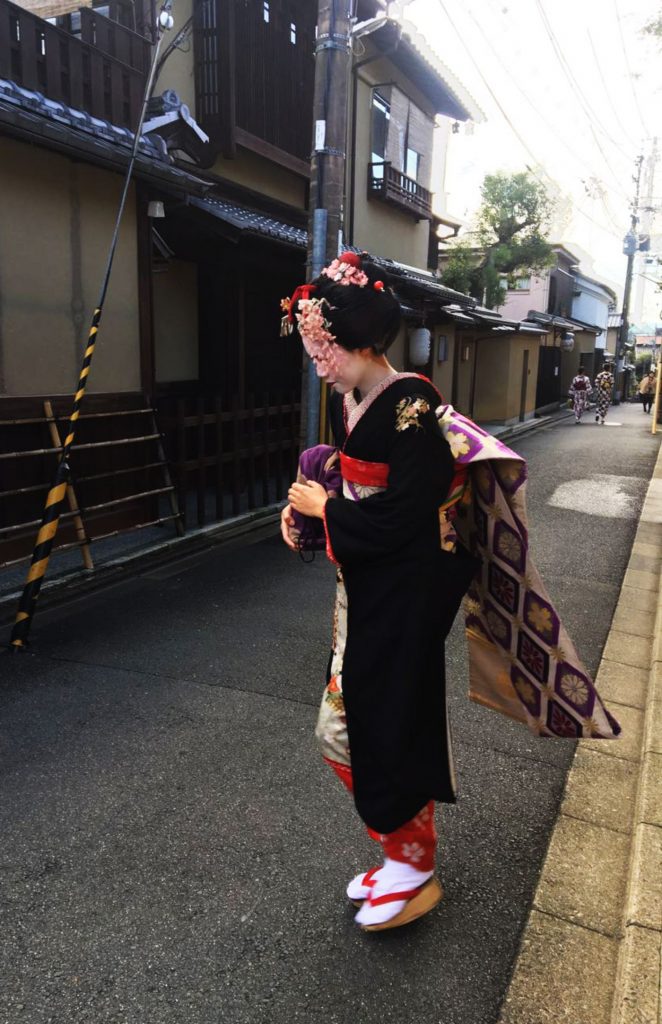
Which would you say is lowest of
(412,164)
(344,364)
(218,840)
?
(218,840)

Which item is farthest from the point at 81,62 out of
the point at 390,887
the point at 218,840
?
the point at 390,887

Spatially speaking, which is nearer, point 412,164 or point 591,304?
point 412,164

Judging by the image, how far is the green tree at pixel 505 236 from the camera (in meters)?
24.6

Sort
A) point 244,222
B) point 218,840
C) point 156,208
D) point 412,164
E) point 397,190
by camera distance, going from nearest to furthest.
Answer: point 218,840, point 156,208, point 244,222, point 397,190, point 412,164

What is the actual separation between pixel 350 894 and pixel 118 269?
7.58m

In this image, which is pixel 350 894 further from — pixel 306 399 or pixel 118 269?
pixel 118 269

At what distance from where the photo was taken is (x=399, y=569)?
2453 mm

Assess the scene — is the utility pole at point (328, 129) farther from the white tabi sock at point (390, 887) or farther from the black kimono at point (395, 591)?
the white tabi sock at point (390, 887)

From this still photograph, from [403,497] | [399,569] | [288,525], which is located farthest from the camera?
[288,525]

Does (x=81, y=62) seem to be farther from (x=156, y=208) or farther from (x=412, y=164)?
(x=412, y=164)

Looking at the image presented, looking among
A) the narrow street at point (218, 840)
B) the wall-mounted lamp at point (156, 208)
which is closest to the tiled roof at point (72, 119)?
the wall-mounted lamp at point (156, 208)

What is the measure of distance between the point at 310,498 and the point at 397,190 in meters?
17.0

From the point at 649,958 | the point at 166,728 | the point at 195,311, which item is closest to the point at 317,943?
the point at 649,958

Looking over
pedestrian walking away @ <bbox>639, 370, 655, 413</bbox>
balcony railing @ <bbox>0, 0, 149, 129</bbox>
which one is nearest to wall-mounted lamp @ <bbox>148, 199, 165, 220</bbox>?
balcony railing @ <bbox>0, 0, 149, 129</bbox>
